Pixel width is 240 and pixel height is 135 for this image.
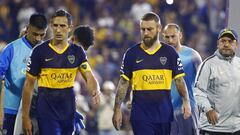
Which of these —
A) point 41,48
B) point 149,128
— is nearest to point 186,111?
point 149,128

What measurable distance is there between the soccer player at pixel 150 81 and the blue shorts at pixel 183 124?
1507 mm

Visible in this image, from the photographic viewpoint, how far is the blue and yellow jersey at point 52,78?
31.0 ft

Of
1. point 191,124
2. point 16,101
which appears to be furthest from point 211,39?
point 16,101

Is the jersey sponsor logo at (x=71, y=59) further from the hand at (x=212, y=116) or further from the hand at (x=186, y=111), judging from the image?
the hand at (x=212, y=116)

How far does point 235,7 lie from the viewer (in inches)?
418

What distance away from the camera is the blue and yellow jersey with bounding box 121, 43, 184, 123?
961 cm

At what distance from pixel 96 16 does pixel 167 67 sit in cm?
1183

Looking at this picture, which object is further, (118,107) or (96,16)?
(96,16)

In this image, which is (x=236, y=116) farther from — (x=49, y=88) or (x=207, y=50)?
(x=207, y=50)

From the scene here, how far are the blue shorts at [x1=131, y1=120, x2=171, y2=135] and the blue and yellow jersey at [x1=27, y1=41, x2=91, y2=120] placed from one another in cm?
75

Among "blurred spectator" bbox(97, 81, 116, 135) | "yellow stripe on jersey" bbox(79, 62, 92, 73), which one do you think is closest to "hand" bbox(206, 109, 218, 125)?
"yellow stripe on jersey" bbox(79, 62, 92, 73)

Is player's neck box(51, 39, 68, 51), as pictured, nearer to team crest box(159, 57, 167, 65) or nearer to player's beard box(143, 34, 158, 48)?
player's beard box(143, 34, 158, 48)

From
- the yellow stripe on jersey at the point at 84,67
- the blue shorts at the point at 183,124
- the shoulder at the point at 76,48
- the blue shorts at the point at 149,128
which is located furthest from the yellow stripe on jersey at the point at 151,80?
the blue shorts at the point at 183,124

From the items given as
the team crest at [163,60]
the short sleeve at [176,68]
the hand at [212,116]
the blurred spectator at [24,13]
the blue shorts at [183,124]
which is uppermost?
the blurred spectator at [24,13]
